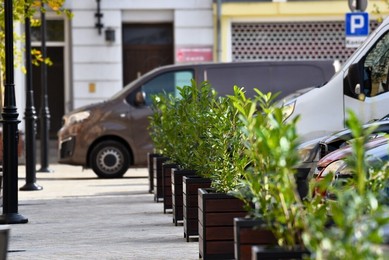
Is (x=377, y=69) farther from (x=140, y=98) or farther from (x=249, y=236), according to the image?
(x=140, y=98)

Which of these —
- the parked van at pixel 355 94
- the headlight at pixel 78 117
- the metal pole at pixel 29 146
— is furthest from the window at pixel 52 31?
the parked van at pixel 355 94

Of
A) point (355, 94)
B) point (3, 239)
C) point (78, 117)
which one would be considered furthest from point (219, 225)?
point (78, 117)

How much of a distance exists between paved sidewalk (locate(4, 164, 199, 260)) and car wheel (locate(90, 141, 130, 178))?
66.0 inches

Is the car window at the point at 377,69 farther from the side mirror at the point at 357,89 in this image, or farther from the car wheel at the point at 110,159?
the car wheel at the point at 110,159

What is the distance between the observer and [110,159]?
957 inches

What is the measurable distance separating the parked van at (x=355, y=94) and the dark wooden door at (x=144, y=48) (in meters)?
17.3

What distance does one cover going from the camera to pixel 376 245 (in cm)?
546

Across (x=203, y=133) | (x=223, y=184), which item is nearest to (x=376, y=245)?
(x=223, y=184)

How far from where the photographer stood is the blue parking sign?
23078 mm

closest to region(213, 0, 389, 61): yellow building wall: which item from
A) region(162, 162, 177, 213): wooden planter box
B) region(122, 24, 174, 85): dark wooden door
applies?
region(122, 24, 174, 85): dark wooden door

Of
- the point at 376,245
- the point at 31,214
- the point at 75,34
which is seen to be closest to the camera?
the point at 376,245

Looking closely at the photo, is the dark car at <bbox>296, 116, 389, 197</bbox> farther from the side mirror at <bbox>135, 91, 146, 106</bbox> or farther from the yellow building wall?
the yellow building wall

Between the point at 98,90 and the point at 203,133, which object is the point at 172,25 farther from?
the point at 203,133

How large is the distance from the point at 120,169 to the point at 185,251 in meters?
13.6
